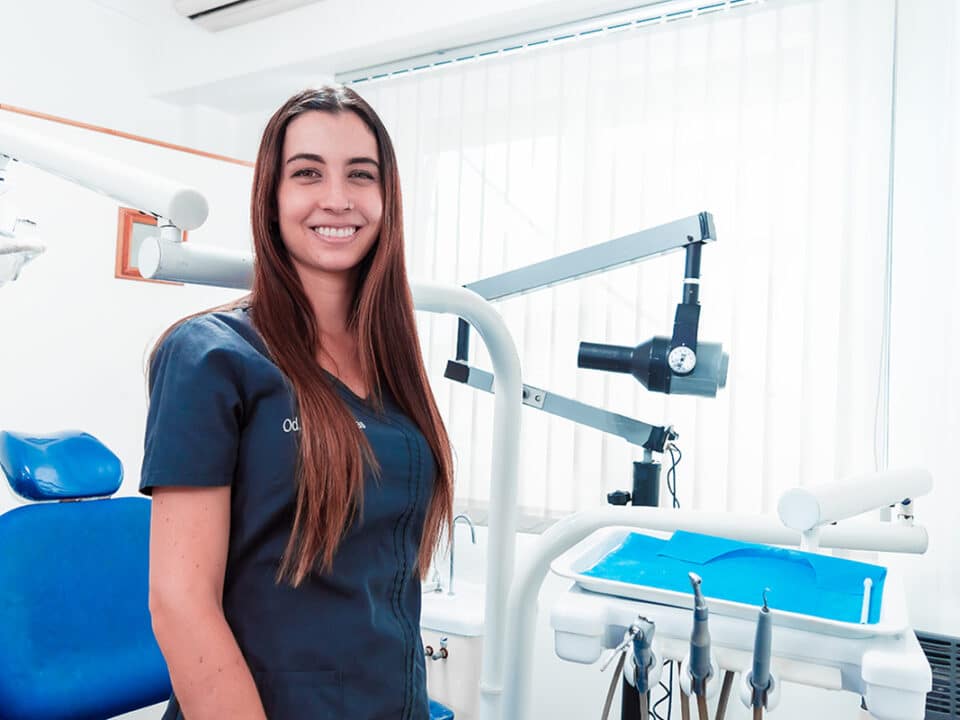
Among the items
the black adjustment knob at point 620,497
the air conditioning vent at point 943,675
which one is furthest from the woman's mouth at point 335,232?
the air conditioning vent at point 943,675

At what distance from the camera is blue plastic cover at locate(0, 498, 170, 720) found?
1.71 m

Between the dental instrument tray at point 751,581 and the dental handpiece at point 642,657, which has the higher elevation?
the dental instrument tray at point 751,581

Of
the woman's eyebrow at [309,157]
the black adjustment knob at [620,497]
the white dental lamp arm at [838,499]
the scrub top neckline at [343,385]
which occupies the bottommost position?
the black adjustment knob at [620,497]

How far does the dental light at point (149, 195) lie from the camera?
78cm

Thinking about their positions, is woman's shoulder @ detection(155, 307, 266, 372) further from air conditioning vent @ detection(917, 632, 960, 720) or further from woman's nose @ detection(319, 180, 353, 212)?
air conditioning vent @ detection(917, 632, 960, 720)

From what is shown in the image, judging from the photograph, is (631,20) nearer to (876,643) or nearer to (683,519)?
(683,519)

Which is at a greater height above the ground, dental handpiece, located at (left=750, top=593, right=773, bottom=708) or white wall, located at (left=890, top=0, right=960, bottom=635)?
white wall, located at (left=890, top=0, right=960, bottom=635)

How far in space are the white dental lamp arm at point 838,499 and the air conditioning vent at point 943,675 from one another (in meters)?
1.05

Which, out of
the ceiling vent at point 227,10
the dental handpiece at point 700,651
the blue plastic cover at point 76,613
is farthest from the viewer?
the ceiling vent at point 227,10

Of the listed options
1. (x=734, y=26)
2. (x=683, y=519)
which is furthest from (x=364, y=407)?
(x=734, y=26)

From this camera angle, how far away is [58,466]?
1.86 metres

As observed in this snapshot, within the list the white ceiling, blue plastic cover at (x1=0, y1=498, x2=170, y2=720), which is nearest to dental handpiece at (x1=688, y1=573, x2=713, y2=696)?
blue plastic cover at (x1=0, y1=498, x2=170, y2=720)

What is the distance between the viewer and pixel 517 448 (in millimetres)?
1457

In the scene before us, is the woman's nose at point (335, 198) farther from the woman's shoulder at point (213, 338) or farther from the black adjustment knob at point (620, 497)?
the black adjustment knob at point (620, 497)
